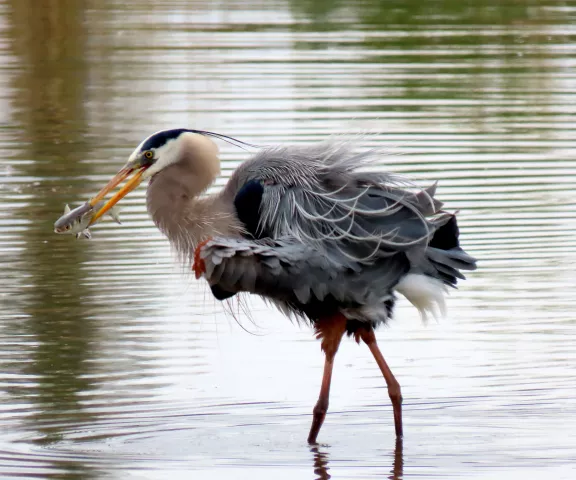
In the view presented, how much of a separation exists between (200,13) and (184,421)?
688 inches

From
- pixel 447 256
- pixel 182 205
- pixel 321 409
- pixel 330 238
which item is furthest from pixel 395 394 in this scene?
pixel 182 205

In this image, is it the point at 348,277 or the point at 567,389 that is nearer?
the point at 348,277

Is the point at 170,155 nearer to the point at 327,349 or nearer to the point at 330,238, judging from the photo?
the point at 330,238

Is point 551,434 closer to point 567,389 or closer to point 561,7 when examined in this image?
point 567,389

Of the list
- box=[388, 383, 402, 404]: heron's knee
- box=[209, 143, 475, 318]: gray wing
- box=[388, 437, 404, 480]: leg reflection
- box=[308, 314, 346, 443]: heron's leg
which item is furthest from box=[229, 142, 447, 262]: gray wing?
box=[388, 437, 404, 480]: leg reflection

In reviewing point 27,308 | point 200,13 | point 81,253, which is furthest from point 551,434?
point 200,13

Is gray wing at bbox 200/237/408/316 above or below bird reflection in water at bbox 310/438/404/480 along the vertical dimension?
above

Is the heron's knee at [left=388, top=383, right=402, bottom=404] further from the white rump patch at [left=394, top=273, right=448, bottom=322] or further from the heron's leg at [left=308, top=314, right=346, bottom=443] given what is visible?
the white rump patch at [left=394, top=273, right=448, bottom=322]

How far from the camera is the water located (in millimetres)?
7383

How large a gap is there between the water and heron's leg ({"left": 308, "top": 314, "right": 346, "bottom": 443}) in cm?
15

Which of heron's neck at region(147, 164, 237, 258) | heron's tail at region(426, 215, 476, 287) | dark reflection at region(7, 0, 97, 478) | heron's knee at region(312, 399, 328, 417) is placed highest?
heron's neck at region(147, 164, 237, 258)


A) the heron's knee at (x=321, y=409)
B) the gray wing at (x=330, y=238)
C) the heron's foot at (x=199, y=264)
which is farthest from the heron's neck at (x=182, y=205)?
the heron's knee at (x=321, y=409)

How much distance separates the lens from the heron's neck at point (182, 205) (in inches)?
300

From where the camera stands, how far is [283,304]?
757 cm
